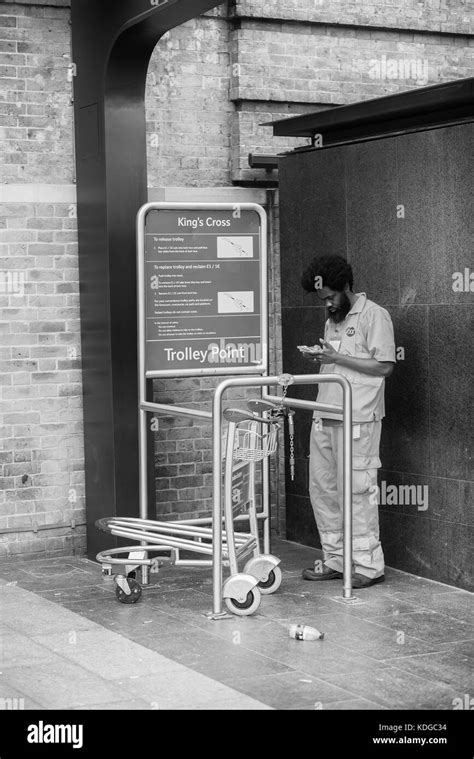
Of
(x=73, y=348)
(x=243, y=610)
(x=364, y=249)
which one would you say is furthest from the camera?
(x=73, y=348)

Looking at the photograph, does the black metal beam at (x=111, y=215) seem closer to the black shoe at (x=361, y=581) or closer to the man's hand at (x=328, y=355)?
the man's hand at (x=328, y=355)

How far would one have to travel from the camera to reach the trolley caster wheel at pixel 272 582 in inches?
301

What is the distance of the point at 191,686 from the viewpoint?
5.75 meters

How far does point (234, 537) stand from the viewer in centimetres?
743

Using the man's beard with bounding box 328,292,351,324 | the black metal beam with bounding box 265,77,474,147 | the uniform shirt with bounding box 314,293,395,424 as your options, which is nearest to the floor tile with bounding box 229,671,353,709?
the uniform shirt with bounding box 314,293,395,424

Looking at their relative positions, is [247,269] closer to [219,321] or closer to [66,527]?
[219,321]

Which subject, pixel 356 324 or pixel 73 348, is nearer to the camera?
pixel 356 324

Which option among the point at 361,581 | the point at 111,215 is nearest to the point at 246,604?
the point at 361,581

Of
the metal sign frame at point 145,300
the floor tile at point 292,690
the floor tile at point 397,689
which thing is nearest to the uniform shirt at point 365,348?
the metal sign frame at point 145,300

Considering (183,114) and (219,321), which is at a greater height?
(183,114)

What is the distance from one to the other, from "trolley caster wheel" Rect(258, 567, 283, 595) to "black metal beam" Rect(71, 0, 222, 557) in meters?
1.28

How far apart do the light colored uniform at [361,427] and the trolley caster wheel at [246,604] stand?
977 millimetres

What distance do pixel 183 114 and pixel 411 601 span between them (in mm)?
3999
